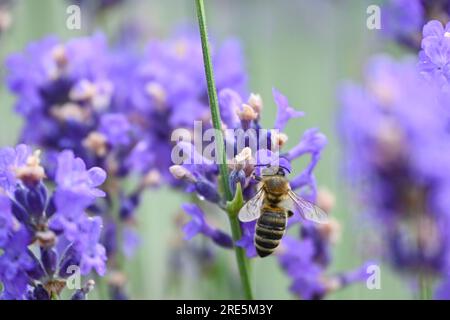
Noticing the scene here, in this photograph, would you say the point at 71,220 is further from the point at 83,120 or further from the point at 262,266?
the point at 262,266

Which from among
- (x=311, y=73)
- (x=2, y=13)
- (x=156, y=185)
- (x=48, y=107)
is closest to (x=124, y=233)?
(x=156, y=185)

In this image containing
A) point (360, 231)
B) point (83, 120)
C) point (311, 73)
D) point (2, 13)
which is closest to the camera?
point (83, 120)

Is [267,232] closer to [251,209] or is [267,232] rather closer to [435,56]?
[251,209]

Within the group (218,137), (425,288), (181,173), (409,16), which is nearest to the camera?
(218,137)

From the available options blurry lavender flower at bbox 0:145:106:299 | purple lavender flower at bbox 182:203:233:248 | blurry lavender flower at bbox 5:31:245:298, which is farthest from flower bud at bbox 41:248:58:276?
blurry lavender flower at bbox 5:31:245:298

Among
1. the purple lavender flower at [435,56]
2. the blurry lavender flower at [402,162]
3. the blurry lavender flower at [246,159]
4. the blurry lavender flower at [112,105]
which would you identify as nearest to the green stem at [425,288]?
the blurry lavender flower at [402,162]

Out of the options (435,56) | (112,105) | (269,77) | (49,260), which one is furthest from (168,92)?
(269,77)
